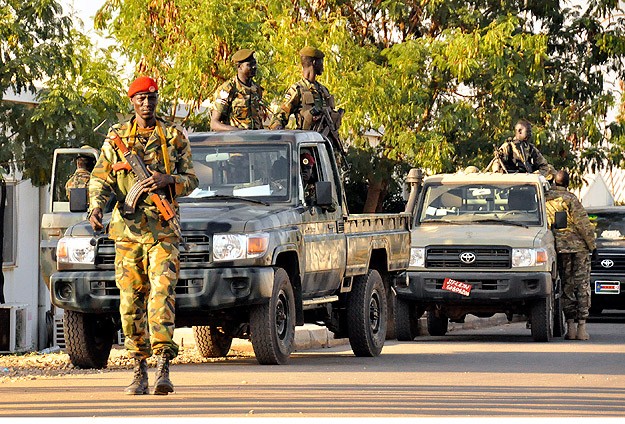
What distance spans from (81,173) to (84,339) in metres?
5.74

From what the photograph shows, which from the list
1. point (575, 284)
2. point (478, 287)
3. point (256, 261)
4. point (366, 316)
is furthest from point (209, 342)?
point (575, 284)

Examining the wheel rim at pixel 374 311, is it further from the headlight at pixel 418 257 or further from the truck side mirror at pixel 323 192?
the headlight at pixel 418 257

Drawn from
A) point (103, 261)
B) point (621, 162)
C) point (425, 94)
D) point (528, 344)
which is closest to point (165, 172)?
point (103, 261)

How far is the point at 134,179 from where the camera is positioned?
457 inches

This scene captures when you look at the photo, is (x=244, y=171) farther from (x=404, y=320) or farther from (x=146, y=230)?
(x=404, y=320)

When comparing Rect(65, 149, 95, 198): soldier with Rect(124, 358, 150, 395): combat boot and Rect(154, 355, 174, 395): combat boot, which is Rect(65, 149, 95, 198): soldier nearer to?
Rect(124, 358, 150, 395): combat boot

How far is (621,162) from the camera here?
2962 centimetres

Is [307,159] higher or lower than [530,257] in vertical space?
higher

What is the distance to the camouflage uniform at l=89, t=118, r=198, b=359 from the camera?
11.4 m

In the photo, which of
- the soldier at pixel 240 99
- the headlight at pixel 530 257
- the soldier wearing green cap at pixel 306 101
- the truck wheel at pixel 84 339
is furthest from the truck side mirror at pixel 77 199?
the headlight at pixel 530 257

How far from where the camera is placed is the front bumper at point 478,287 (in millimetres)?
19219

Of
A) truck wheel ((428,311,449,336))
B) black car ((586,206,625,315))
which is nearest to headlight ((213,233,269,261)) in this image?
truck wheel ((428,311,449,336))

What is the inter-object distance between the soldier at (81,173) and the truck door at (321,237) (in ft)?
13.5

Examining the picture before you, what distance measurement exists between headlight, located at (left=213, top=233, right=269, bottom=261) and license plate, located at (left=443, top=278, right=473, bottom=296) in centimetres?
587
